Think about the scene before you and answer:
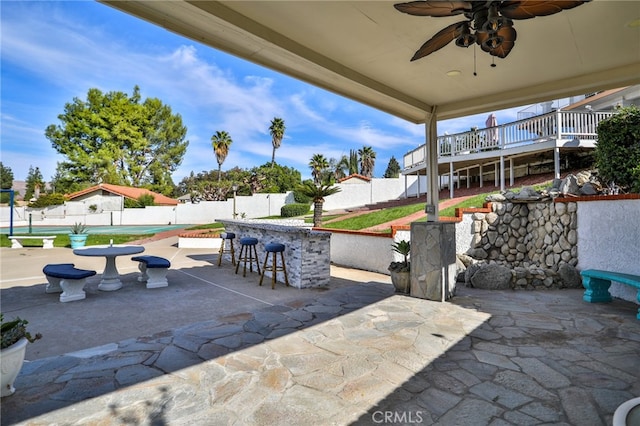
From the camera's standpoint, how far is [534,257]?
739 cm

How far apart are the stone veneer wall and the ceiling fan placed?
4.66 meters

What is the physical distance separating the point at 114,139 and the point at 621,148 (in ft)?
124

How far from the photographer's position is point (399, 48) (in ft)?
12.5

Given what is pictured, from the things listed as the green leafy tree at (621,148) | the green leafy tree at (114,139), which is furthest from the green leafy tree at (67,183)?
the green leafy tree at (621,148)

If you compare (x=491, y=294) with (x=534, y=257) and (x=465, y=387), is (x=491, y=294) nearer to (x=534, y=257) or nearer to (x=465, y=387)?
(x=534, y=257)

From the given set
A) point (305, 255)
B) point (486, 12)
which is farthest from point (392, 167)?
point (486, 12)

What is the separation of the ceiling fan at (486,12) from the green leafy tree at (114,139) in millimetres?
36750

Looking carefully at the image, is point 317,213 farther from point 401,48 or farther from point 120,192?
point 120,192

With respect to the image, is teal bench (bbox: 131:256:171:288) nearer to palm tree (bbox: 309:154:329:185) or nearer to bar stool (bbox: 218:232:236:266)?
bar stool (bbox: 218:232:236:266)

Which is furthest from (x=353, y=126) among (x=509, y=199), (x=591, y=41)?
(x=591, y=41)

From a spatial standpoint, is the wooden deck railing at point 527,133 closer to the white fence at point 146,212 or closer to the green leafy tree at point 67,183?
the white fence at point 146,212

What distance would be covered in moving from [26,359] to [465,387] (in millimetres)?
4062

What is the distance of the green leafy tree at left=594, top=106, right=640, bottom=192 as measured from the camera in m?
6.07

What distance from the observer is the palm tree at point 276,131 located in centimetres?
3816
